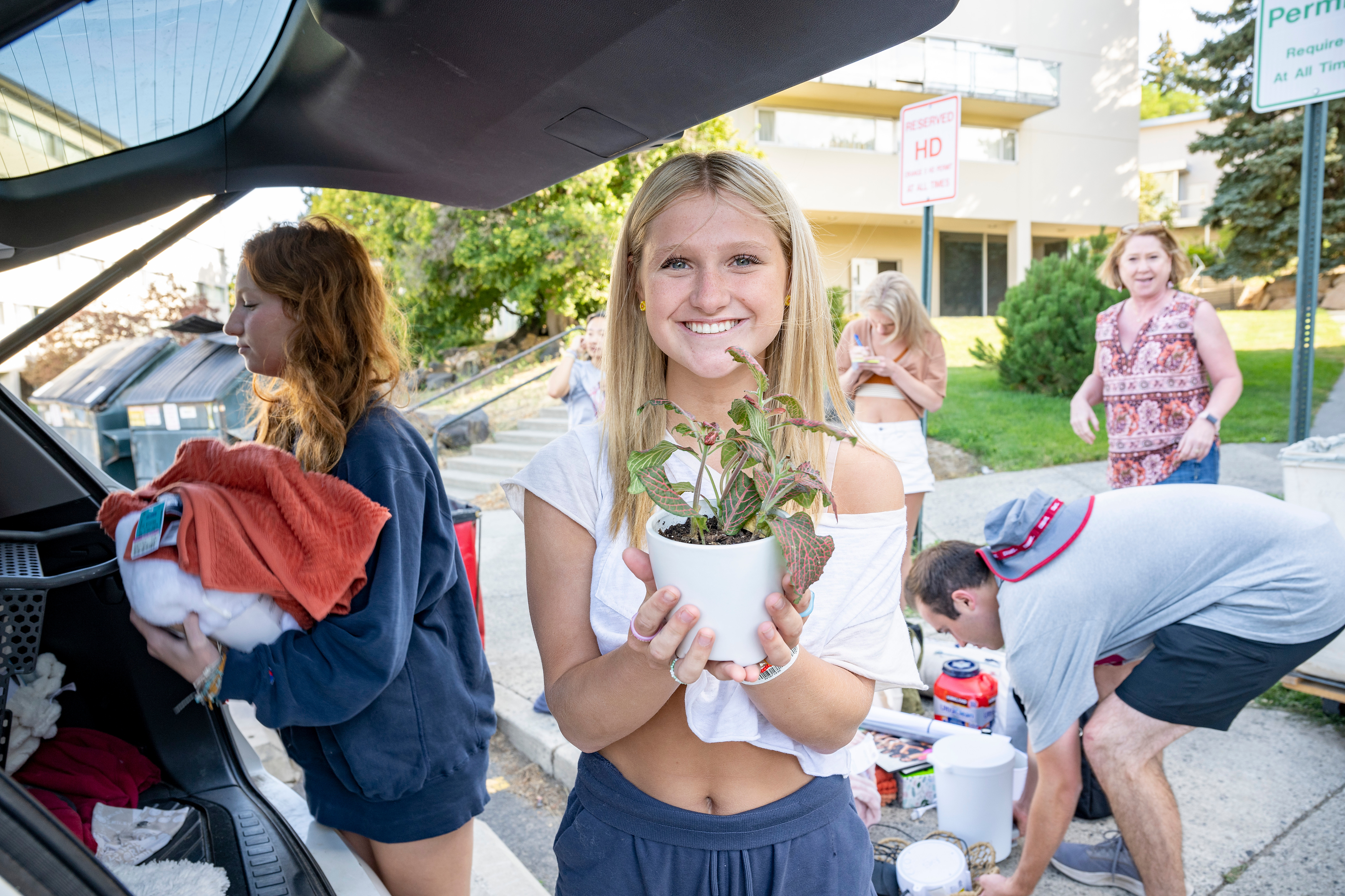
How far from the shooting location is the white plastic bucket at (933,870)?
104 inches

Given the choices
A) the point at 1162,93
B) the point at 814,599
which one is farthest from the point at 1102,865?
the point at 1162,93

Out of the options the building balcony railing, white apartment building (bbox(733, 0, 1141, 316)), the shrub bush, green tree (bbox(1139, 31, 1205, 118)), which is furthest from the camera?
green tree (bbox(1139, 31, 1205, 118))

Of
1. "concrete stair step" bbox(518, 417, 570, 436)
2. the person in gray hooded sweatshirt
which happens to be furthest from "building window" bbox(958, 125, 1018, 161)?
the person in gray hooded sweatshirt

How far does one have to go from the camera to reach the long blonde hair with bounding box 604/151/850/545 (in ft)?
4.69

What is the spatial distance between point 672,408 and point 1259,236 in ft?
66.2

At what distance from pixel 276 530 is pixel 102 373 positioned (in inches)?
300

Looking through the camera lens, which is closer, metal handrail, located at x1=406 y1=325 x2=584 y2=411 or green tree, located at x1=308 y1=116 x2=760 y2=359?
metal handrail, located at x1=406 y1=325 x2=584 y2=411

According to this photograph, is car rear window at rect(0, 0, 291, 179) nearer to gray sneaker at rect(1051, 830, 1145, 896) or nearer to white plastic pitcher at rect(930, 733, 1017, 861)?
white plastic pitcher at rect(930, 733, 1017, 861)

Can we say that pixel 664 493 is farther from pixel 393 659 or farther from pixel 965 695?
pixel 965 695

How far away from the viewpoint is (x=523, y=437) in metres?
12.5

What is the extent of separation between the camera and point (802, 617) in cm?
114

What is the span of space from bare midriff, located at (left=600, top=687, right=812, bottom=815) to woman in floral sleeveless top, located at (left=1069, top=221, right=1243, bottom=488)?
10.8 ft

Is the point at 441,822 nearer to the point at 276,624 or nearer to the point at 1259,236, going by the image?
the point at 276,624

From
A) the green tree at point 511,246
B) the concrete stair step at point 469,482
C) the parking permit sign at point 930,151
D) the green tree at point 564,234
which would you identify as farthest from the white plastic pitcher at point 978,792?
the green tree at point 564,234
